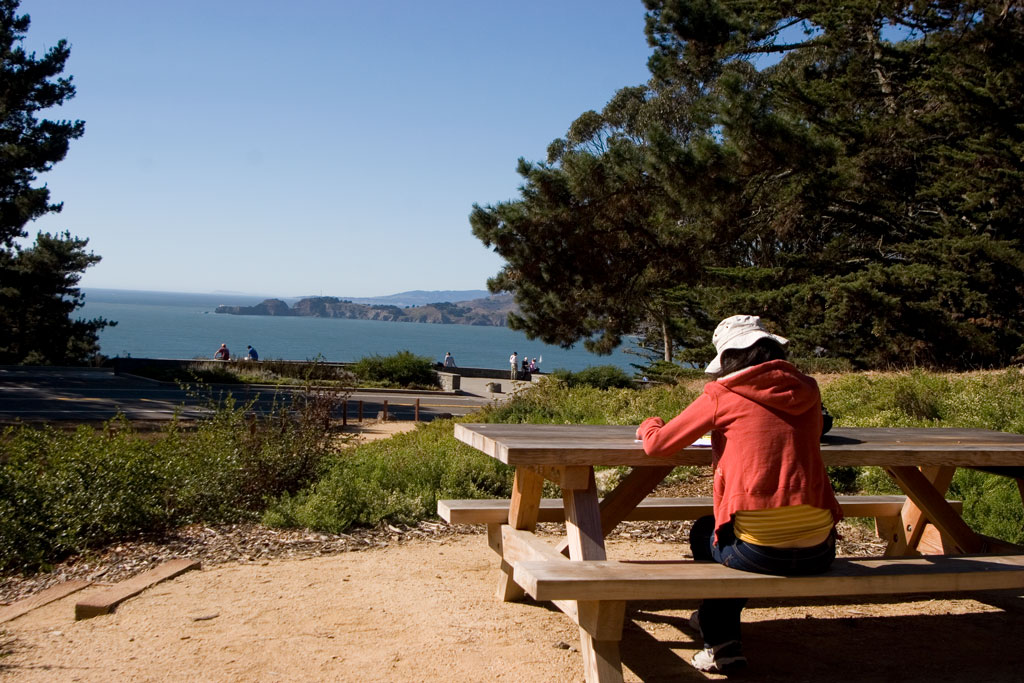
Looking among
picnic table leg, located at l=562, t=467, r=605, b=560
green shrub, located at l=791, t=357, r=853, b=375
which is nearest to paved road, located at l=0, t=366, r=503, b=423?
green shrub, located at l=791, t=357, r=853, b=375

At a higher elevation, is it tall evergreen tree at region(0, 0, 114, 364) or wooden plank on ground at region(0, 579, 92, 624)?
tall evergreen tree at region(0, 0, 114, 364)

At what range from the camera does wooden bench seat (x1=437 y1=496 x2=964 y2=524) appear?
4.82 m

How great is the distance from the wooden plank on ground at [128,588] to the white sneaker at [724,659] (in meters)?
2.88

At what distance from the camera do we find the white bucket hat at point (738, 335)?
3.50 metres

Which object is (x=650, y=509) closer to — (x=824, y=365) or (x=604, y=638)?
(x=604, y=638)

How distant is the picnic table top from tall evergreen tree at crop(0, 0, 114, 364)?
27.3 m

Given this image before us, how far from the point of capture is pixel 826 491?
353 centimetres

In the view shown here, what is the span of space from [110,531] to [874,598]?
463cm

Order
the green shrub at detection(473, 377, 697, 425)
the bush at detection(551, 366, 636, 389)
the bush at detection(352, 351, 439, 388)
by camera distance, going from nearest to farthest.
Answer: the green shrub at detection(473, 377, 697, 425) < the bush at detection(551, 366, 636, 389) < the bush at detection(352, 351, 439, 388)

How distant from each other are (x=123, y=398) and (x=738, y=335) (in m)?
26.3

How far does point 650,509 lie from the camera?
5.09 meters

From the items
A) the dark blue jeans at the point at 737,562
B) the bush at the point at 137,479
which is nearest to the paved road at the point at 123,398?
the bush at the point at 137,479

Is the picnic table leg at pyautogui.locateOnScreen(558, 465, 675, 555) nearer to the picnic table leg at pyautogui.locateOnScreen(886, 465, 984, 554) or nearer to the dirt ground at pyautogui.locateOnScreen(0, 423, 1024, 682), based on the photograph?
the dirt ground at pyautogui.locateOnScreen(0, 423, 1024, 682)

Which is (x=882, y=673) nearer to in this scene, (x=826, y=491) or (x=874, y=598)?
(x=826, y=491)
